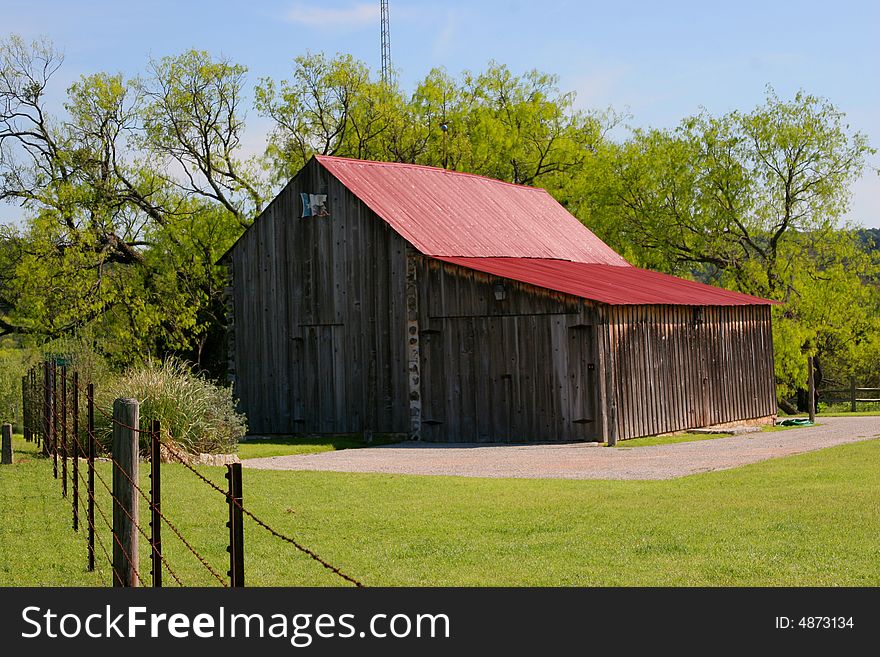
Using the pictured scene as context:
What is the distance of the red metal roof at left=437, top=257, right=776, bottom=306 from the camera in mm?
24391

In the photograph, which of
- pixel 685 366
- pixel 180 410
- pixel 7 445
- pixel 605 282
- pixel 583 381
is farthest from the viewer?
pixel 605 282

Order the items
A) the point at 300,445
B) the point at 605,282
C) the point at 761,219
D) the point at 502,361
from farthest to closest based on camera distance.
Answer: the point at 761,219 < the point at 605,282 < the point at 300,445 < the point at 502,361

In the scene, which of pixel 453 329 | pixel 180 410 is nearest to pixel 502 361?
pixel 453 329

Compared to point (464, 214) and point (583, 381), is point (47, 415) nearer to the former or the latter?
point (583, 381)

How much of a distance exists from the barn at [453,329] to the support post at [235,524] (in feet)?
56.3

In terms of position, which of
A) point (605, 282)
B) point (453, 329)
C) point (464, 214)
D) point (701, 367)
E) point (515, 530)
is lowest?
point (515, 530)

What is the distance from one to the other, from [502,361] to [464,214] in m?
6.30

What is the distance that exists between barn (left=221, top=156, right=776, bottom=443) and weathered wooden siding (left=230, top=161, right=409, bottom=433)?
0.13 feet

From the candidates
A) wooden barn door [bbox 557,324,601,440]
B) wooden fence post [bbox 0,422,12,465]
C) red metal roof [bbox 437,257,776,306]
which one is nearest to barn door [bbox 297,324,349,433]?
red metal roof [bbox 437,257,776,306]

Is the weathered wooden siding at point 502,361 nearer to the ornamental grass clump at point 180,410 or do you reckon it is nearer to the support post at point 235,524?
the ornamental grass clump at point 180,410

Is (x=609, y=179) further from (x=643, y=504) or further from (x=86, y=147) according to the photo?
(x=643, y=504)

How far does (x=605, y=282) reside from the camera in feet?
89.3

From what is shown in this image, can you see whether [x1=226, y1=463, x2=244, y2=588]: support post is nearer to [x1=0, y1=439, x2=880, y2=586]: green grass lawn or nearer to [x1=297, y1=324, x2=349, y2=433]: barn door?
[x1=0, y1=439, x2=880, y2=586]: green grass lawn

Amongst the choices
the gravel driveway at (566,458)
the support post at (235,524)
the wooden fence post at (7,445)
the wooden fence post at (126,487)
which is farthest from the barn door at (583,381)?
the support post at (235,524)
